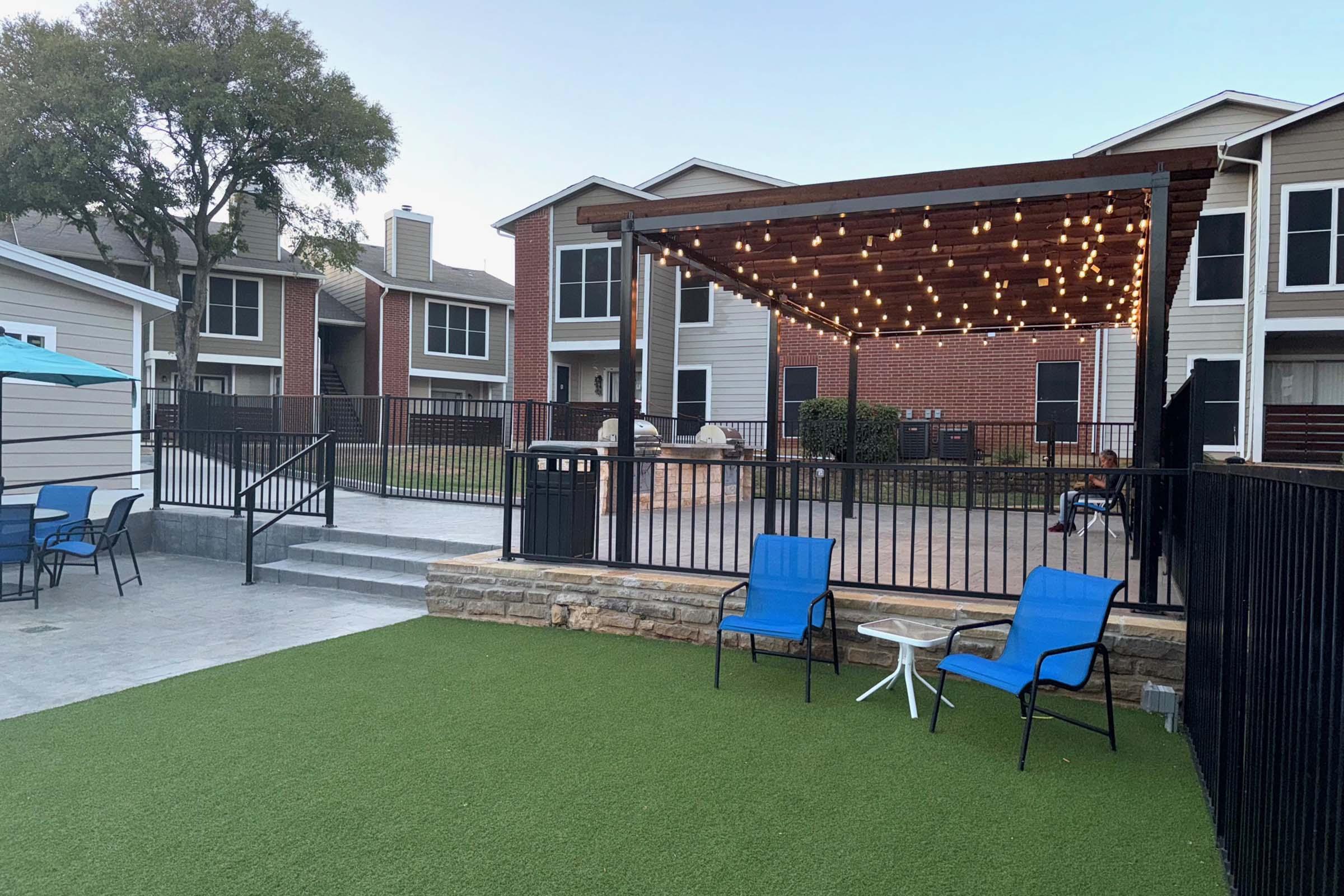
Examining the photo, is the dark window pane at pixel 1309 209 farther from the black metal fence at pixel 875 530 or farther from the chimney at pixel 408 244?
the chimney at pixel 408 244

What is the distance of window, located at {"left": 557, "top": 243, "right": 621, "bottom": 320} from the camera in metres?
20.8

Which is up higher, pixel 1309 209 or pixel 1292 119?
pixel 1292 119

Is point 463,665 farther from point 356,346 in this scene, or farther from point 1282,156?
point 356,346

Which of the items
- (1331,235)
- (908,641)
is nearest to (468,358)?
(1331,235)

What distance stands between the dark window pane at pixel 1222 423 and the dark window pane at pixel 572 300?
13.7 m

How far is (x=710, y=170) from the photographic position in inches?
783

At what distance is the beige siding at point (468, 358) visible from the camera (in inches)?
1097

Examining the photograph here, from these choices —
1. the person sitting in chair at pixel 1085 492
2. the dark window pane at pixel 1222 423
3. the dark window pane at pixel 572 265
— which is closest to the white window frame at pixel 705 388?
the dark window pane at pixel 572 265

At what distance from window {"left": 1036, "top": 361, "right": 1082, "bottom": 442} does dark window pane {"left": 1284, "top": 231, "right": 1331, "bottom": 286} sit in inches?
150

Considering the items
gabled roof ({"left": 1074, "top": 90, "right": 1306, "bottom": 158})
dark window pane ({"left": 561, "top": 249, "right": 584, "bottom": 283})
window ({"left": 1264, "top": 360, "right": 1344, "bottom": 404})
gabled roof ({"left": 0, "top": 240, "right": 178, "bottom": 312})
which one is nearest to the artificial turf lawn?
gabled roof ({"left": 0, "top": 240, "right": 178, "bottom": 312})

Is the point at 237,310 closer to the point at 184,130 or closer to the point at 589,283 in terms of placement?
the point at 184,130

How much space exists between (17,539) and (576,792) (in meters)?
6.59

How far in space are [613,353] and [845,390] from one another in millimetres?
6623

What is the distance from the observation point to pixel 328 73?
23.4 metres
